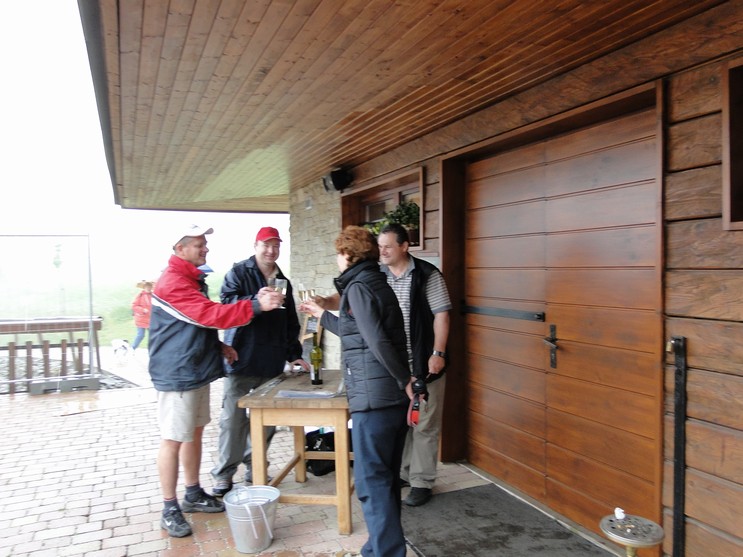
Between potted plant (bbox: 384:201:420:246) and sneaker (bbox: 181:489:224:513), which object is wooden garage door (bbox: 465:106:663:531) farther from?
sneaker (bbox: 181:489:224:513)

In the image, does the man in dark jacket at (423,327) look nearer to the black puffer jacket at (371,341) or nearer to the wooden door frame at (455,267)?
the wooden door frame at (455,267)

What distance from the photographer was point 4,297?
25.9ft

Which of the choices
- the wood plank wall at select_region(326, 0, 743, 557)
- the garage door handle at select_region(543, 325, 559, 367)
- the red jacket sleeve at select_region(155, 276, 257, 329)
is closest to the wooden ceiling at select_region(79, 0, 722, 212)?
the wood plank wall at select_region(326, 0, 743, 557)

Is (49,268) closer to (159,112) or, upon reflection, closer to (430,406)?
(159,112)

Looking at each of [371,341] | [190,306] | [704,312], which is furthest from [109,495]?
[704,312]

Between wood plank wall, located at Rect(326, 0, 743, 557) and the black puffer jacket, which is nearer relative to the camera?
wood plank wall, located at Rect(326, 0, 743, 557)

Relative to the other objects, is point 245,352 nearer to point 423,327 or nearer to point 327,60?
point 423,327

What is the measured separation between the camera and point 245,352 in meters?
3.63

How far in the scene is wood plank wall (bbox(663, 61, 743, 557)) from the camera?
2236 millimetres

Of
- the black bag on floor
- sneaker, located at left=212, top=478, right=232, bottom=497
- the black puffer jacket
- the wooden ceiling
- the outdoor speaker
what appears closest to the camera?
the wooden ceiling

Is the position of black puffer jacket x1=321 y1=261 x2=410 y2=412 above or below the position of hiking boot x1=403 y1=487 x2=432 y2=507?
above

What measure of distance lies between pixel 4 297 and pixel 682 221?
8.58m

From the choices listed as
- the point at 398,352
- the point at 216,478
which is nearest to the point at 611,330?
the point at 398,352

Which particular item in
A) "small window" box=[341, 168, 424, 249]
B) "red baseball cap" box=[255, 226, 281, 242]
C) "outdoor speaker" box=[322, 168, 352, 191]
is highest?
"outdoor speaker" box=[322, 168, 352, 191]
